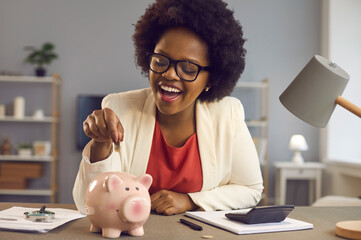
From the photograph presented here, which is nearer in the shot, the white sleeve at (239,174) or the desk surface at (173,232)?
the desk surface at (173,232)

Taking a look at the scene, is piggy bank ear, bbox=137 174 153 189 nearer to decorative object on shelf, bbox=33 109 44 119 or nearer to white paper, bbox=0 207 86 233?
white paper, bbox=0 207 86 233

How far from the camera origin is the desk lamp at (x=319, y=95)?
0.96 metres

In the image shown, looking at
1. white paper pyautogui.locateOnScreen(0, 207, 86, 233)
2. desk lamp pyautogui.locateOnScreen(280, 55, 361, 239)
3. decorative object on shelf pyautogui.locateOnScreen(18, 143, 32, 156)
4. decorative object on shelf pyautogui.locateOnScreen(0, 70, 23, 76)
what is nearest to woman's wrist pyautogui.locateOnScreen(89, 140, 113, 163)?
white paper pyautogui.locateOnScreen(0, 207, 86, 233)

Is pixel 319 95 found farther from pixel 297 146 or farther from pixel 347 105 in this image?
pixel 297 146

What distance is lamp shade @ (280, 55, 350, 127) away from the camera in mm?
958

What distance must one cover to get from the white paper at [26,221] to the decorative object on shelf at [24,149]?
3.74 metres

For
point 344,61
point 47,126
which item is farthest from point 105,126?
point 344,61

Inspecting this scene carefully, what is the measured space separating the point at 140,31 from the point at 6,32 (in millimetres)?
4001

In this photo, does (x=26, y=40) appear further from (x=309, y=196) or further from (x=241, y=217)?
(x=241, y=217)

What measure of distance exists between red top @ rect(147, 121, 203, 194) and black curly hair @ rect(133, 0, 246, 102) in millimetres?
224

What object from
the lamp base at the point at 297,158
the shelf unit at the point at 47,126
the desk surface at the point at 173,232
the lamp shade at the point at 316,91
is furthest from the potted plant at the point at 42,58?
the lamp shade at the point at 316,91

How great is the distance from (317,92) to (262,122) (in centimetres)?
394

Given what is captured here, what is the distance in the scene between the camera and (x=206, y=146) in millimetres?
1515

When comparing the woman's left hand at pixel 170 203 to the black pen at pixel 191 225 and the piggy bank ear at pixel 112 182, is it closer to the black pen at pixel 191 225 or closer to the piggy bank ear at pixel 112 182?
the black pen at pixel 191 225
